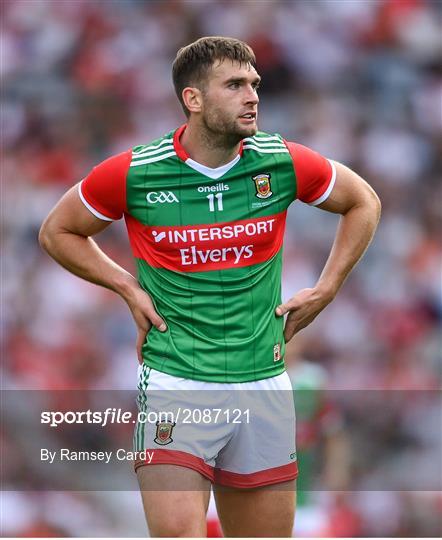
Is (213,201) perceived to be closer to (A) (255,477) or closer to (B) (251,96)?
(B) (251,96)

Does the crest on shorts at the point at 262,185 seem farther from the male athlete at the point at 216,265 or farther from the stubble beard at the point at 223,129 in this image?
the stubble beard at the point at 223,129

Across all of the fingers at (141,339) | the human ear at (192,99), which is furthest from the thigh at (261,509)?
the human ear at (192,99)

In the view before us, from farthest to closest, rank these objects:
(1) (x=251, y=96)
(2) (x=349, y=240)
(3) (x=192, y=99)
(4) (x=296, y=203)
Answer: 1. (4) (x=296, y=203)
2. (2) (x=349, y=240)
3. (3) (x=192, y=99)
4. (1) (x=251, y=96)

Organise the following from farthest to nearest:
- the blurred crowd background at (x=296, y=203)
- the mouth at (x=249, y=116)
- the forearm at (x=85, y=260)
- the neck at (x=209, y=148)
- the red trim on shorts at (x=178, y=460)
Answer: the blurred crowd background at (x=296, y=203) → the forearm at (x=85, y=260) → the neck at (x=209, y=148) → the mouth at (x=249, y=116) → the red trim on shorts at (x=178, y=460)

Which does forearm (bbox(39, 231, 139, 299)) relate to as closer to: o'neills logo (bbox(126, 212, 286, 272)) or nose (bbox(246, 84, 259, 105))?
o'neills logo (bbox(126, 212, 286, 272))

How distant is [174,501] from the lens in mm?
4438

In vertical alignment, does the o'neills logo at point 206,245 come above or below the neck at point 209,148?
below

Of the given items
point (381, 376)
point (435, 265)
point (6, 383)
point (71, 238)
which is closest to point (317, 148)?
point (435, 265)

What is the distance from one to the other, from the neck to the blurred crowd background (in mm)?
3898

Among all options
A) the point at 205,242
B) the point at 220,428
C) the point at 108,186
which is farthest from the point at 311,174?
the point at 220,428

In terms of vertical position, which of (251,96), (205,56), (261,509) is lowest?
(261,509)

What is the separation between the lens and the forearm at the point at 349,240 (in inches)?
198

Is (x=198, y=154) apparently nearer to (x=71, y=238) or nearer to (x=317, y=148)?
(x=71, y=238)

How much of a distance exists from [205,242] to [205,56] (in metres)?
0.73
